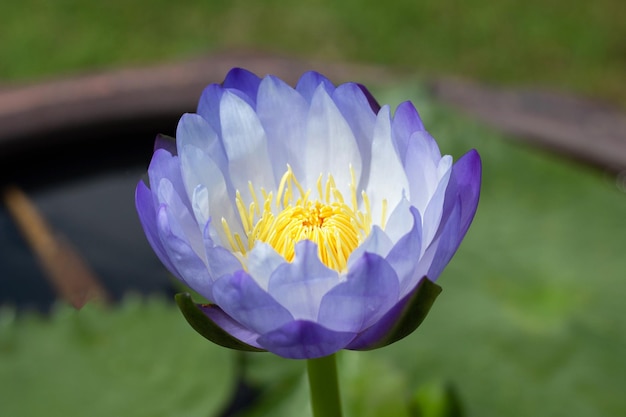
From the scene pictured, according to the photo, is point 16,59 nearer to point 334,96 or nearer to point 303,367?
point 303,367

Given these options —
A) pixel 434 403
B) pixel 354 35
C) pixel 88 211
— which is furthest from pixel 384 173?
pixel 354 35

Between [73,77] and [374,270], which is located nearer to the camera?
[374,270]

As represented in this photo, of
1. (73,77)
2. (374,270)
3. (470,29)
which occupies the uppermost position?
(374,270)

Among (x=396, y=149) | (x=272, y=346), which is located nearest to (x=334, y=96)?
(x=396, y=149)

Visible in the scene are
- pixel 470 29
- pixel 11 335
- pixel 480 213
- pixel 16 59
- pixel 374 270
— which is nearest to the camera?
pixel 374 270

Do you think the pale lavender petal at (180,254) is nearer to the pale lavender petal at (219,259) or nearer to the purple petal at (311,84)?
the pale lavender petal at (219,259)
